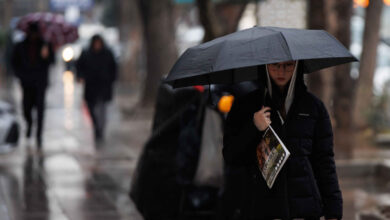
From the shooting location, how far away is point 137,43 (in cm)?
3088

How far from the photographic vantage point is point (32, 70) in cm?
1172

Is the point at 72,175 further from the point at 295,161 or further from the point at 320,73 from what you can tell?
the point at 295,161

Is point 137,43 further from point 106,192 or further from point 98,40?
point 106,192

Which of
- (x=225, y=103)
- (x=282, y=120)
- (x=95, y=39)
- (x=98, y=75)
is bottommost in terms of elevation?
(x=98, y=75)

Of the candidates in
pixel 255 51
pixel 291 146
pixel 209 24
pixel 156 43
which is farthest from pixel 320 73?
pixel 156 43

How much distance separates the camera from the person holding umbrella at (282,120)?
4.07 m

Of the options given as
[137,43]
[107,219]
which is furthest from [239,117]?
[137,43]

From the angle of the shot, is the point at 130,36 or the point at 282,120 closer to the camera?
the point at 282,120

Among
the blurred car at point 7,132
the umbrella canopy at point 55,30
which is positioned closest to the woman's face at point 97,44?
the blurred car at point 7,132

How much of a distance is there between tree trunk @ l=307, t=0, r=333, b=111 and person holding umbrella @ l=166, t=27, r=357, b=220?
5517 millimetres

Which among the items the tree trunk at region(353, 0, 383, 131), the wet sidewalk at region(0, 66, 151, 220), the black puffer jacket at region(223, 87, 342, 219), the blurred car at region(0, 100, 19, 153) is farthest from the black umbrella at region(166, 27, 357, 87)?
the tree trunk at region(353, 0, 383, 131)

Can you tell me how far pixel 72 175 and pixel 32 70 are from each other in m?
2.83

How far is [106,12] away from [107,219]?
38.8m

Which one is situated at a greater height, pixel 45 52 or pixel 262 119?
pixel 262 119
